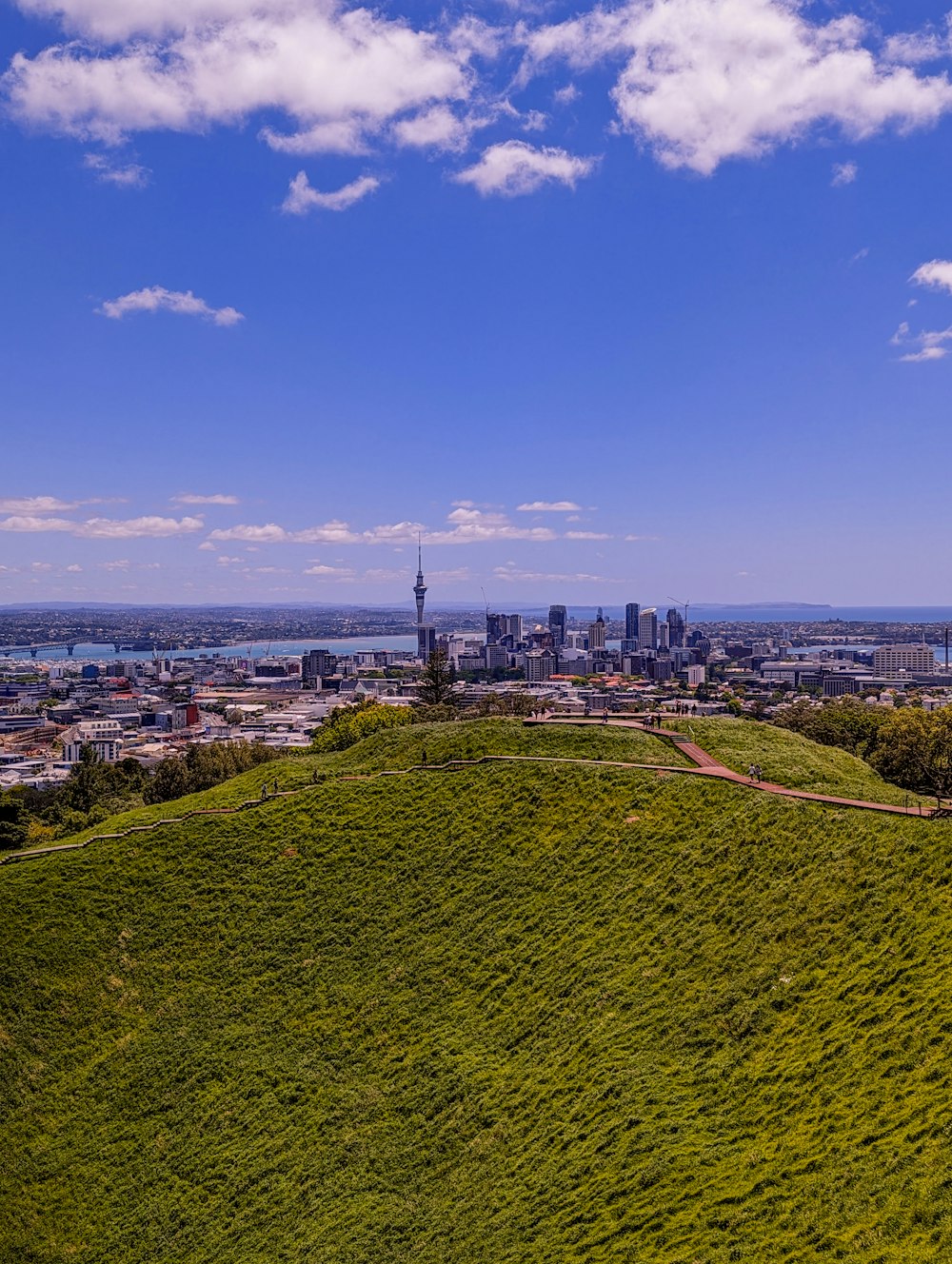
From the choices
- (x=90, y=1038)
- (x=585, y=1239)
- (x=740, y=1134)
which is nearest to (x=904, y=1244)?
(x=740, y=1134)

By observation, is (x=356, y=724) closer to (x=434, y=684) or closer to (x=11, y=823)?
(x=434, y=684)

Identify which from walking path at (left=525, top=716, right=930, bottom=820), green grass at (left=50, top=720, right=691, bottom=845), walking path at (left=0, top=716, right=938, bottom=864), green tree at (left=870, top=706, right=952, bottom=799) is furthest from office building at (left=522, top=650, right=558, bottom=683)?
walking path at (left=0, top=716, right=938, bottom=864)

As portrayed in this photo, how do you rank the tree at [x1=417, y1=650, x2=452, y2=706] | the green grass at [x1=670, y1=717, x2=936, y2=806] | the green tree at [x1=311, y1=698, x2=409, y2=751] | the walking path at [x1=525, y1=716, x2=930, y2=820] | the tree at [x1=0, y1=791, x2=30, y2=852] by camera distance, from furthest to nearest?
the tree at [x1=417, y1=650, x2=452, y2=706], the green tree at [x1=311, y1=698, x2=409, y2=751], the tree at [x1=0, y1=791, x2=30, y2=852], the green grass at [x1=670, y1=717, x2=936, y2=806], the walking path at [x1=525, y1=716, x2=930, y2=820]

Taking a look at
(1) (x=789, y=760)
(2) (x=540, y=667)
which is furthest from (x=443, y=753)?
(2) (x=540, y=667)

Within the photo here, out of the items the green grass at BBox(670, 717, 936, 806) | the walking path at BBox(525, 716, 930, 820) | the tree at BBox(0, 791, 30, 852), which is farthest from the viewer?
the tree at BBox(0, 791, 30, 852)

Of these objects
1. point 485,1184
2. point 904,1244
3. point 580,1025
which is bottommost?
point 485,1184

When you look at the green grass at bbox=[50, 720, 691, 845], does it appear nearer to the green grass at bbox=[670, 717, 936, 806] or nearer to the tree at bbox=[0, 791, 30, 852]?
the green grass at bbox=[670, 717, 936, 806]

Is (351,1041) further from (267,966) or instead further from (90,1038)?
(90,1038)
